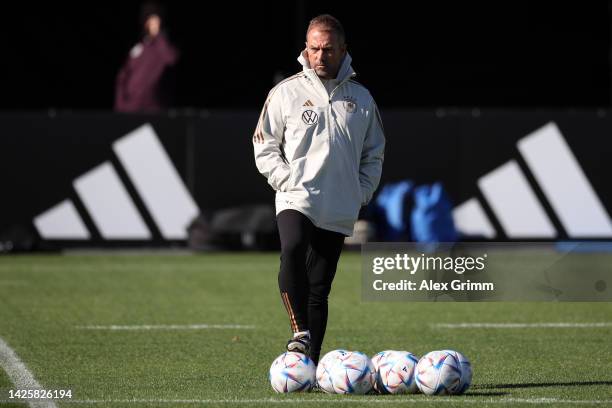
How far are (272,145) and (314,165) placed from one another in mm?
292

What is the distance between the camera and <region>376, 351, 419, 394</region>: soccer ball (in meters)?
8.01

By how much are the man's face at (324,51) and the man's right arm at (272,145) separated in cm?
28

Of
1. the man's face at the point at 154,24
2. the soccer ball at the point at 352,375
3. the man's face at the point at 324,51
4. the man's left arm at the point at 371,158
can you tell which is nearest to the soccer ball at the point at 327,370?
the soccer ball at the point at 352,375

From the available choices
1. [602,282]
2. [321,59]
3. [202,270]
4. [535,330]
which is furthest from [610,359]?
[202,270]

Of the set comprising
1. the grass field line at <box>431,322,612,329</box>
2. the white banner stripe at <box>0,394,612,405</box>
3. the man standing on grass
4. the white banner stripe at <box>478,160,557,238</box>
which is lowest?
the white banner stripe at <box>478,160,557,238</box>

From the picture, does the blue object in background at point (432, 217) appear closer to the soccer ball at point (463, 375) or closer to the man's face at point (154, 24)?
the man's face at point (154, 24)

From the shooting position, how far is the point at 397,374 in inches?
315

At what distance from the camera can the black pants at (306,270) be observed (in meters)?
8.23

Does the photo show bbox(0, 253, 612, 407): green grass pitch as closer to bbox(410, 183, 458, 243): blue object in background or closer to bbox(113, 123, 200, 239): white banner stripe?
bbox(410, 183, 458, 243): blue object in background

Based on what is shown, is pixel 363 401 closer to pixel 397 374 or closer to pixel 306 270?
pixel 397 374

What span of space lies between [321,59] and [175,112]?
36.9ft

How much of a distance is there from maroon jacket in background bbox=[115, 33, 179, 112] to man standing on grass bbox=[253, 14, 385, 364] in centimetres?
1280

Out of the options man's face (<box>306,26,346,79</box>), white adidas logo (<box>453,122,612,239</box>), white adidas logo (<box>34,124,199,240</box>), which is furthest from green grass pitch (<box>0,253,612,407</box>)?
white adidas logo (<box>453,122,612,239</box>)

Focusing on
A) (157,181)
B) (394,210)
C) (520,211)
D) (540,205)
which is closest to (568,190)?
(540,205)
